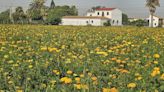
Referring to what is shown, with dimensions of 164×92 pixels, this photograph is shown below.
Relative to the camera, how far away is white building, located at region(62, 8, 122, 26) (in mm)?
100250

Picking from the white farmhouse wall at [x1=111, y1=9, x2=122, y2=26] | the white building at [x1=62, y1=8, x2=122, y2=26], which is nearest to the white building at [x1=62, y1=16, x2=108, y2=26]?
the white building at [x1=62, y1=8, x2=122, y2=26]

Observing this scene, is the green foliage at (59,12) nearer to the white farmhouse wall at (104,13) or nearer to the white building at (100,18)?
the white building at (100,18)

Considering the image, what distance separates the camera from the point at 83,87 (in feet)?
12.6

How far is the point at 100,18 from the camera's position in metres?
101

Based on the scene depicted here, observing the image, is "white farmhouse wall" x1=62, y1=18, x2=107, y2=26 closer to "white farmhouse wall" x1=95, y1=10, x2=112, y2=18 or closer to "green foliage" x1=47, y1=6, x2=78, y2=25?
"green foliage" x1=47, y1=6, x2=78, y2=25

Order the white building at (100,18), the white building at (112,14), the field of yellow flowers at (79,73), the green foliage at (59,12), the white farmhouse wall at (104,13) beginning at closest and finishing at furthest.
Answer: the field of yellow flowers at (79,73), the green foliage at (59,12), the white building at (100,18), the white building at (112,14), the white farmhouse wall at (104,13)

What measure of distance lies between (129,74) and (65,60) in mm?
1314

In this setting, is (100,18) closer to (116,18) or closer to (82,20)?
(82,20)

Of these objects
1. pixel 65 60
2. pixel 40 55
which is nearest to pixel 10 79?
pixel 65 60

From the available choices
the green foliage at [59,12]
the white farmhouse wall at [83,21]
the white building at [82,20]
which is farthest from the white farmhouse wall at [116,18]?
the green foliage at [59,12]

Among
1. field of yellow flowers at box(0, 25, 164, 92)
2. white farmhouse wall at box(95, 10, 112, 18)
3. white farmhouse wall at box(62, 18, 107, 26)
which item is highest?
field of yellow flowers at box(0, 25, 164, 92)

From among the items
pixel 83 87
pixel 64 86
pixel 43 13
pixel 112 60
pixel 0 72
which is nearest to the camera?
pixel 83 87

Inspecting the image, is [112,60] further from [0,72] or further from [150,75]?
[0,72]

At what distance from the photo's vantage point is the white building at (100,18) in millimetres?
100250
